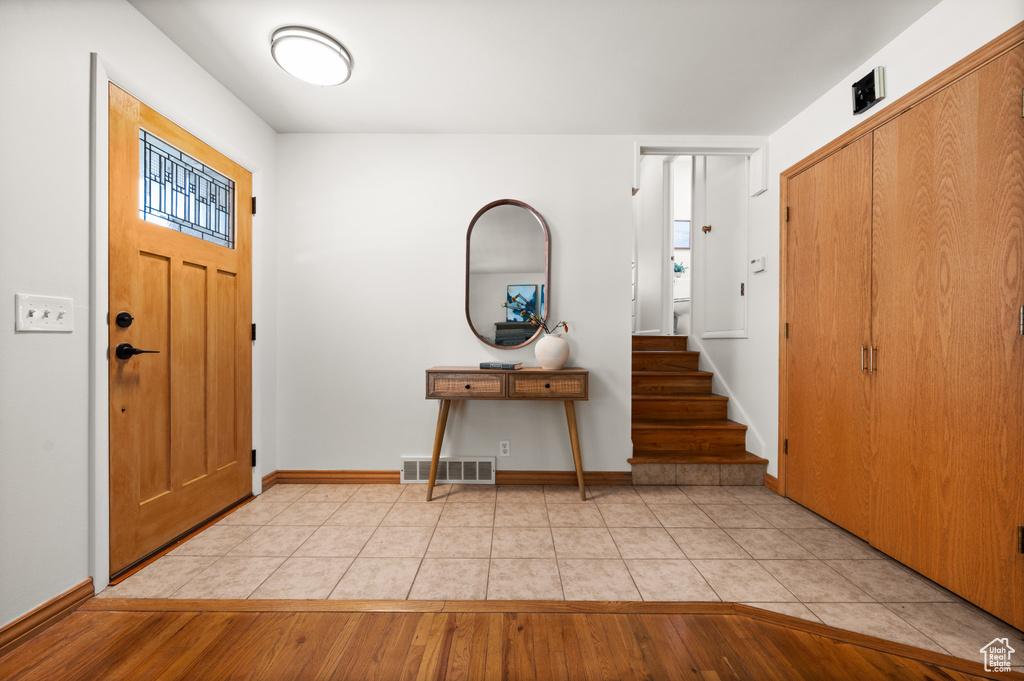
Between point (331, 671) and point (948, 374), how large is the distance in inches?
95.7

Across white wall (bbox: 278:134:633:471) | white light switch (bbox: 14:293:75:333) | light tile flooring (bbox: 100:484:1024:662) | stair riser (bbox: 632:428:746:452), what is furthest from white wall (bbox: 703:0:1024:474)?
white light switch (bbox: 14:293:75:333)

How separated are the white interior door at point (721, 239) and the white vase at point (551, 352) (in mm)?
1455

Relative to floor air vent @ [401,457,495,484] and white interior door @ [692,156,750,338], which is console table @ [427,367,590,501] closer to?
floor air vent @ [401,457,495,484]

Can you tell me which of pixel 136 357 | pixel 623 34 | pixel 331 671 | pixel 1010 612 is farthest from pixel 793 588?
pixel 136 357

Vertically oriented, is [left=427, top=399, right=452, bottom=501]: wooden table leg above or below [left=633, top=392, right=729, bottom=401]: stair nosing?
below

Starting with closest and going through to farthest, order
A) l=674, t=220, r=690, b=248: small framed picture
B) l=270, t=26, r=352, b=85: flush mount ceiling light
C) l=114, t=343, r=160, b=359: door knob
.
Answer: l=114, t=343, r=160, b=359: door knob < l=270, t=26, r=352, b=85: flush mount ceiling light < l=674, t=220, r=690, b=248: small framed picture

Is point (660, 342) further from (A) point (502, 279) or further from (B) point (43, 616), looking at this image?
(B) point (43, 616)

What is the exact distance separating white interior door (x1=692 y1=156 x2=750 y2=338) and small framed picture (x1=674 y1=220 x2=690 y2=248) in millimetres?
1319

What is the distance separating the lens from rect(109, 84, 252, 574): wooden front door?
5.87 ft

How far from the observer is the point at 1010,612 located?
1489mm

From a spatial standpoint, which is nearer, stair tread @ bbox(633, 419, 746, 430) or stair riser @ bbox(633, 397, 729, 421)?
stair tread @ bbox(633, 419, 746, 430)

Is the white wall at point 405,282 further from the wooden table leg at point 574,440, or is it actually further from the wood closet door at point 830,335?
the wood closet door at point 830,335

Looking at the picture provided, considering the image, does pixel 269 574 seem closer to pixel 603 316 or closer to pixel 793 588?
pixel 793 588

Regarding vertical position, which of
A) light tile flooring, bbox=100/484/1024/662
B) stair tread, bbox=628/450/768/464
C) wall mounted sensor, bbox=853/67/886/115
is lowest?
light tile flooring, bbox=100/484/1024/662
